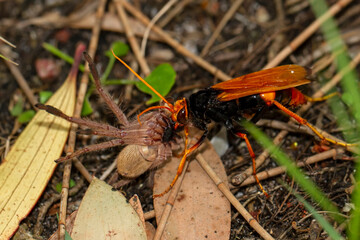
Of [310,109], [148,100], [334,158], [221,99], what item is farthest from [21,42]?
[334,158]

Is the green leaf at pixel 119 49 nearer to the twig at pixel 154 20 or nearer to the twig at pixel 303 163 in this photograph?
the twig at pixel 154 20

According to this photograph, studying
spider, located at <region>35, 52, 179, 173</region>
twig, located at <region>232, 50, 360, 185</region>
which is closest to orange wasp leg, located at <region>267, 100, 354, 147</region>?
twig, located at <region>232, 50, 360, 185</region>

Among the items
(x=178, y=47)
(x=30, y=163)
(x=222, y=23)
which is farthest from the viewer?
(x=222, y=23)

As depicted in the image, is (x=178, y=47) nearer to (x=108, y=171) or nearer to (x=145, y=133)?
(x=145, y=133)

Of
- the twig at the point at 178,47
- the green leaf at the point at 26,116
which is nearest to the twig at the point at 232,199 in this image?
the twig at the point at 178,47

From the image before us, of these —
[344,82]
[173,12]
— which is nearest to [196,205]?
[344,82]
